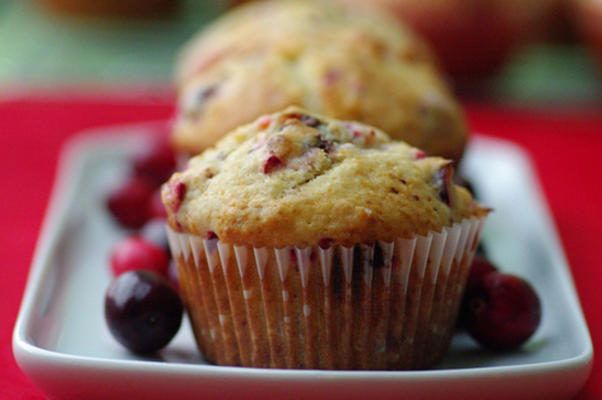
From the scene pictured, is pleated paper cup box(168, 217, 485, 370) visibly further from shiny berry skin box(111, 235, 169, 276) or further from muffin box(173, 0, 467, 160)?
muffin box(173, 0, 467, 160)

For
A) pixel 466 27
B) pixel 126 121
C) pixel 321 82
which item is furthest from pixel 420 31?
pixel 321 82

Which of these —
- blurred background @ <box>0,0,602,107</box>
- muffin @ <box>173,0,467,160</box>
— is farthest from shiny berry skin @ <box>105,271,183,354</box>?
blurred background @ <box>0,0,602,107</box>

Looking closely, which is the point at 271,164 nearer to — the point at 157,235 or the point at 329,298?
the point at 329,298

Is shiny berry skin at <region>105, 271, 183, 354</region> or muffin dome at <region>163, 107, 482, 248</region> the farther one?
shiny berry skin at <region>105, 271, 183, 354</region>

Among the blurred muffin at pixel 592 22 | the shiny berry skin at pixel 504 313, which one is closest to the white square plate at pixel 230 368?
the shiny berry skin at pixel 504 313

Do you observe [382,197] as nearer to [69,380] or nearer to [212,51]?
[69,380]

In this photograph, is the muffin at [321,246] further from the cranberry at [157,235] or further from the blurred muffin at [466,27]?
the blurred muffin at [466,27]

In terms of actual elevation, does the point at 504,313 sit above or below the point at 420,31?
above
